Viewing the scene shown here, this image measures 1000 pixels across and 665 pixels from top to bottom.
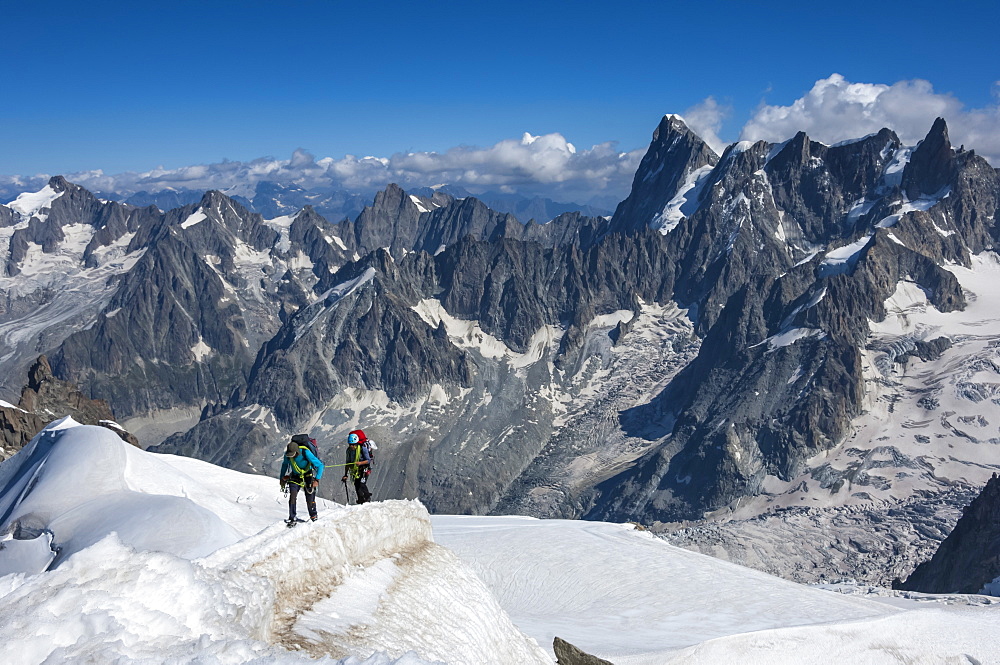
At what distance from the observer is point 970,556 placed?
11119 centimetres

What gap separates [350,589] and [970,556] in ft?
426

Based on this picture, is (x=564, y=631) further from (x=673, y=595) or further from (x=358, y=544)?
(x=358, y=544)

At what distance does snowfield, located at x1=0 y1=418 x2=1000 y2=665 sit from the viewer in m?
10.3

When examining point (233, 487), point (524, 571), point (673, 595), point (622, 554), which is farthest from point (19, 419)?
point (673, 595)

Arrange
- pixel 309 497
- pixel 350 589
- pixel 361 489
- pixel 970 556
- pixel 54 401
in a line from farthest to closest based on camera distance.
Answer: pixel 54 401, pixel 970 556, pixel 361 489, pixel 309 497, pixel 350 589

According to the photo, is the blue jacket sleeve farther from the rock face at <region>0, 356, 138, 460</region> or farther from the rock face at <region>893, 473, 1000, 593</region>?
the rock face at <region>0, 356, 138, 460</region>

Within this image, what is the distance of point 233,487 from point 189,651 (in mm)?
37788

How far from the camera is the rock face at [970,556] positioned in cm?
10412

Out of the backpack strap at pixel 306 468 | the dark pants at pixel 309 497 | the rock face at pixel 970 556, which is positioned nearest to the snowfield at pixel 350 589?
the dark pants at pixel 309 497

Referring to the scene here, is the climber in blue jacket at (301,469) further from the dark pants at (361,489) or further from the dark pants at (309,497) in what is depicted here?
the dark pants at (361,489)

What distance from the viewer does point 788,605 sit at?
42344 mm

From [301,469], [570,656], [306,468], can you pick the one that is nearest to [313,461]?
[306,468]

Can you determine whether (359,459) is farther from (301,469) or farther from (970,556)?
(970,556)

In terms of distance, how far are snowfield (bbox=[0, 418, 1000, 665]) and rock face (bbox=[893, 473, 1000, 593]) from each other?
146 feet
